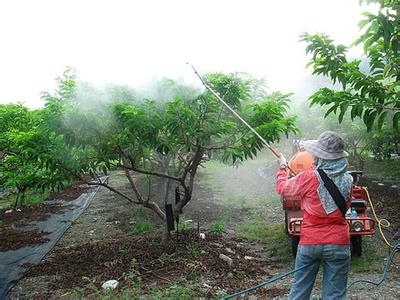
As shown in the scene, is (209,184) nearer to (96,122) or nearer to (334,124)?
(334,124)

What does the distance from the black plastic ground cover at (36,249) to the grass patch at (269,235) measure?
13.1ft

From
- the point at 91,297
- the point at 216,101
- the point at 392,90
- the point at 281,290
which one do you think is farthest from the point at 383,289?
the point at 91,297

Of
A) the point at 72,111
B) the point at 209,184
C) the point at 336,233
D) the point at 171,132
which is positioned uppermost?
the point at 72,111

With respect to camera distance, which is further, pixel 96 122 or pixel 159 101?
pixel 159 101

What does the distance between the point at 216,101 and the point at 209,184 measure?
10.3m

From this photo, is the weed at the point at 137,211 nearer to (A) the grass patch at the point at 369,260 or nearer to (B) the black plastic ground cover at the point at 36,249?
(B) the black plastic ground cover at the point at 36,249

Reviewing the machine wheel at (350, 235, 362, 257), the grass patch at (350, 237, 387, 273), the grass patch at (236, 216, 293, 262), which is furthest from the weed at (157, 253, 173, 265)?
the machine wheel at (350, 235, 362, 257)

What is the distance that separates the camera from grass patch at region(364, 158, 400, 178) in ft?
50.0

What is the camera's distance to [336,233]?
128 inches

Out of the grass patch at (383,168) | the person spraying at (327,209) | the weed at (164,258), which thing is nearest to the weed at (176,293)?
the weed at (164,258)

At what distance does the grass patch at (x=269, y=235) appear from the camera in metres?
6.82

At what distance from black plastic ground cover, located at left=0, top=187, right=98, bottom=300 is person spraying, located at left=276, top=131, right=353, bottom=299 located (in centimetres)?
433

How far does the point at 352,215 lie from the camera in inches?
231

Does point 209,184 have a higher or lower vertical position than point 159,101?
lower
